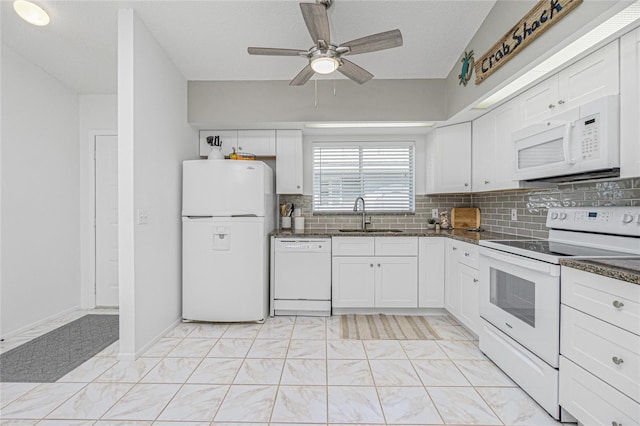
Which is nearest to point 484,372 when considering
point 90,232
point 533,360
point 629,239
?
point 533,360

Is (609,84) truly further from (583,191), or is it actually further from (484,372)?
(484,372)

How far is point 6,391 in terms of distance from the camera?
193 cm

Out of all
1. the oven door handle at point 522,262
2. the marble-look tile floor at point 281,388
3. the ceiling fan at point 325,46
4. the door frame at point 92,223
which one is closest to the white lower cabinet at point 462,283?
the marble-look tile floor at point 281,388

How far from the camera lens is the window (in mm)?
3926

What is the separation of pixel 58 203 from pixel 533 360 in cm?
434

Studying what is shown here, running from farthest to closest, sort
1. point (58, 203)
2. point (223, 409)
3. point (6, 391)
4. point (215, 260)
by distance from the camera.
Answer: point (58, 203), point (215, 260), point (6, 391), point (223, 409)

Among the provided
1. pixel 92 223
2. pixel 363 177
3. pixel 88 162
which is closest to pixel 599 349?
pixel 363 177

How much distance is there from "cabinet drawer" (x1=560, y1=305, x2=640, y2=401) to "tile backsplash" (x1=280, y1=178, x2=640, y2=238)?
928 millimetres

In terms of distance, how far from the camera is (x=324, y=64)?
6.98 ft

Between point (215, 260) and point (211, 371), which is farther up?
point (215, 260)

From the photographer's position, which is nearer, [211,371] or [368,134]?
[211,371]

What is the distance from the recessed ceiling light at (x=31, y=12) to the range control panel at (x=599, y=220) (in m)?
4.04

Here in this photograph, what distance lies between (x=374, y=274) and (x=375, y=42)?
85.8 inches

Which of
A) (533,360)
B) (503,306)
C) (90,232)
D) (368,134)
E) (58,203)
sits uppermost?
(368,134)
